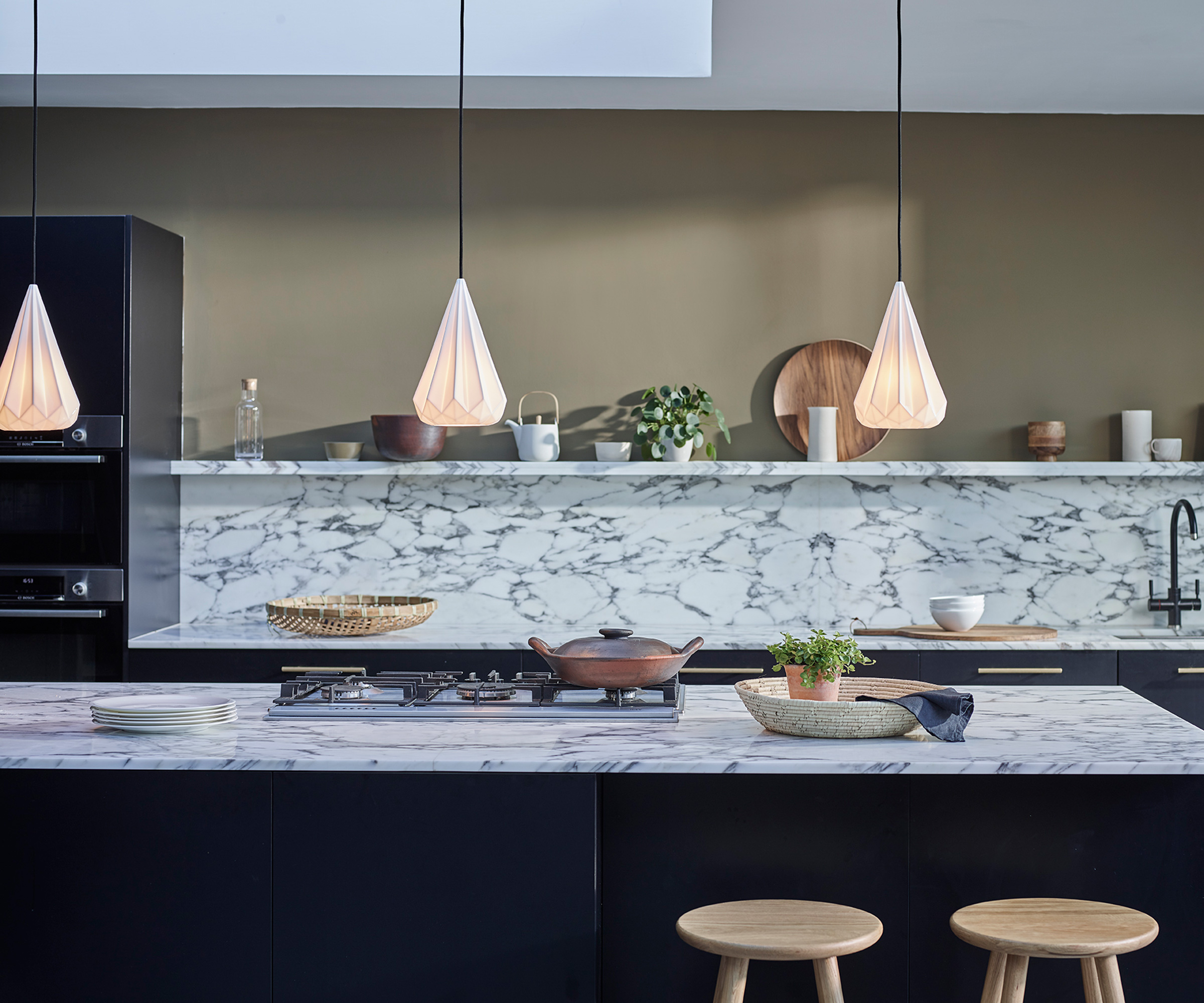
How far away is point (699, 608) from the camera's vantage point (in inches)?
166

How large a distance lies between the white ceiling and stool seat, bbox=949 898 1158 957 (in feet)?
8.18

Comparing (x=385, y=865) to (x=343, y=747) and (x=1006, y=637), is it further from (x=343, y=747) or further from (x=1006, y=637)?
(x=1006, y=637)

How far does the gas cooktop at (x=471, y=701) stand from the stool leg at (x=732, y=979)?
0.55 m

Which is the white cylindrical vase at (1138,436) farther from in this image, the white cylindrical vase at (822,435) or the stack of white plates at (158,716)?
the stack of white plates at (158,716)

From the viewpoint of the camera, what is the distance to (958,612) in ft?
12.5

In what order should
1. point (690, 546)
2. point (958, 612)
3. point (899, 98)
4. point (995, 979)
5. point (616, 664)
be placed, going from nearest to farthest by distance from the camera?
1. point (995, 979)
2. point (899, 98)
3. point (616, 664)
4. point (958, 612)
5. point (690, 546)

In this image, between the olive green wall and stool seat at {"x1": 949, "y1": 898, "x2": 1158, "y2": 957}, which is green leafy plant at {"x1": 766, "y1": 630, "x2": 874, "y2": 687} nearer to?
stool seat at {"x1": 949, "y1": 898, "x2": 1158, "y2": 957}

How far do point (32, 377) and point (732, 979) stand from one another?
1728 mm

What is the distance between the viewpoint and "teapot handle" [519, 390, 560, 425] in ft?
13.8

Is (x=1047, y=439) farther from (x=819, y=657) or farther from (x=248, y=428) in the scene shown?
(x=248, y=428)

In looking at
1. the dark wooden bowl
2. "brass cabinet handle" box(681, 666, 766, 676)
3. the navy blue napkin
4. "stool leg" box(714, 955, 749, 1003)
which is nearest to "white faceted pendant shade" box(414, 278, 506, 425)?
the navy blue napkin

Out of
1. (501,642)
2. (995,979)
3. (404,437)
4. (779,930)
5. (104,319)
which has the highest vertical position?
(104,319)

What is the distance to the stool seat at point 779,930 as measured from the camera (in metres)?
1.83

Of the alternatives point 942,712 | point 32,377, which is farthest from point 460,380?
point 942,712
